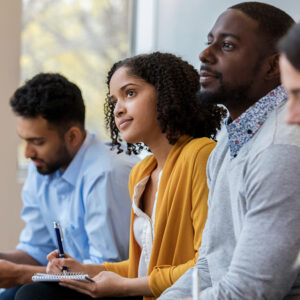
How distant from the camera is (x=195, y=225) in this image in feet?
5.42

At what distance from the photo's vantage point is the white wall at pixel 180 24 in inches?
106

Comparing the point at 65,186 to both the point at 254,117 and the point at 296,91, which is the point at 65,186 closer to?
the point at 254,117

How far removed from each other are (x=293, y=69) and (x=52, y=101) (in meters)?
1.67

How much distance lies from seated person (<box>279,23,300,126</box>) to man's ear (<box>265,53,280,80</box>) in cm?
38

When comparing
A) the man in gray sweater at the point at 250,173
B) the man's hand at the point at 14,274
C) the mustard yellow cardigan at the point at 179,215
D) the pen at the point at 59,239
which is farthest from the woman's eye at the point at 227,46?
the man's hand at the point at 14,274

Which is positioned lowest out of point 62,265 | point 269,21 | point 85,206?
point 62,265

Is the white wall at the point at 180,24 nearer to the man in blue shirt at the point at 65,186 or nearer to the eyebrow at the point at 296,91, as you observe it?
the man in blue shirt at the point at 65,186

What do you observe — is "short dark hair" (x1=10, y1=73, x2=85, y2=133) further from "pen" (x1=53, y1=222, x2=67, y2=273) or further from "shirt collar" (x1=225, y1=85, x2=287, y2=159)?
"shirt collar" (x1=225, y1=85, x2=287, y2=159)

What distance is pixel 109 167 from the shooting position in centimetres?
224

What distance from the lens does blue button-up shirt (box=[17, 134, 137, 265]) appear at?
216 centimetres

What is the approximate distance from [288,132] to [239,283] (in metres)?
0.32

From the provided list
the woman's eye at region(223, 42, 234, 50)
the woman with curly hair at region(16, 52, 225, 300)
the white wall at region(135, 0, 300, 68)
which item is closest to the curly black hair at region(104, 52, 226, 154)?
the woman with curly hair at region(16, 52, 225, 300)

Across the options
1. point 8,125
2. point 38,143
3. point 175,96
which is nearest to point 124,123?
point 175,96

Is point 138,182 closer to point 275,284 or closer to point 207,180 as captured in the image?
point 207,180
